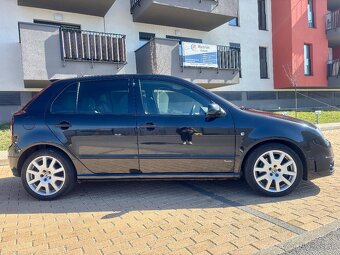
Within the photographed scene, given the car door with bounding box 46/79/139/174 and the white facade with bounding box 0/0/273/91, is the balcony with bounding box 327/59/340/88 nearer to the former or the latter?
the white facade with bounding box 0/0/273/91

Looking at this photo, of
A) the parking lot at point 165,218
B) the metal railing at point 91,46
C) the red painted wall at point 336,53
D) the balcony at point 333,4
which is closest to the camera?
the parking lot at point 165,218

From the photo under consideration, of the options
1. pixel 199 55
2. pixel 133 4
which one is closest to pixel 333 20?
pixel 199 55

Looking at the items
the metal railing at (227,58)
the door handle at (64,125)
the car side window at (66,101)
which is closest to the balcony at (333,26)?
the metal railing at (227,58)

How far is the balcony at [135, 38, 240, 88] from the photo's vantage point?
10.8 meters

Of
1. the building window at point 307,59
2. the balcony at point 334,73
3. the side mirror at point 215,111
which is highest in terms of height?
the building window at point 307,59

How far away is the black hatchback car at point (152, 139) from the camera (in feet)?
12.4

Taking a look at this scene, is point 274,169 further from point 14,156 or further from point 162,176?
point 14,156

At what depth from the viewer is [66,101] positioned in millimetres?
3971

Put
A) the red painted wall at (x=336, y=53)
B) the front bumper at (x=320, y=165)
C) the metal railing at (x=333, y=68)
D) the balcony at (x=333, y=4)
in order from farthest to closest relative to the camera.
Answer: the red painted wall at (x=336, y=53), the balcony at (x=333, y=4), the metal railing at (x=333, y=68), the front bumper at (x=320, y=165)

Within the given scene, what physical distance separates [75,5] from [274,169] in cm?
1016

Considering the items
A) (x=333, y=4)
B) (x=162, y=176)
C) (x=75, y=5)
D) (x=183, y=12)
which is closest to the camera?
(x=162, y=176)

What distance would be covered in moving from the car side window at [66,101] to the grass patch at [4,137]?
4843mm

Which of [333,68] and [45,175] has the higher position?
[333,68]

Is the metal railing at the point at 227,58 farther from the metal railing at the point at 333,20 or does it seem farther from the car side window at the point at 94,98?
the metal railing at the point at 333,20
